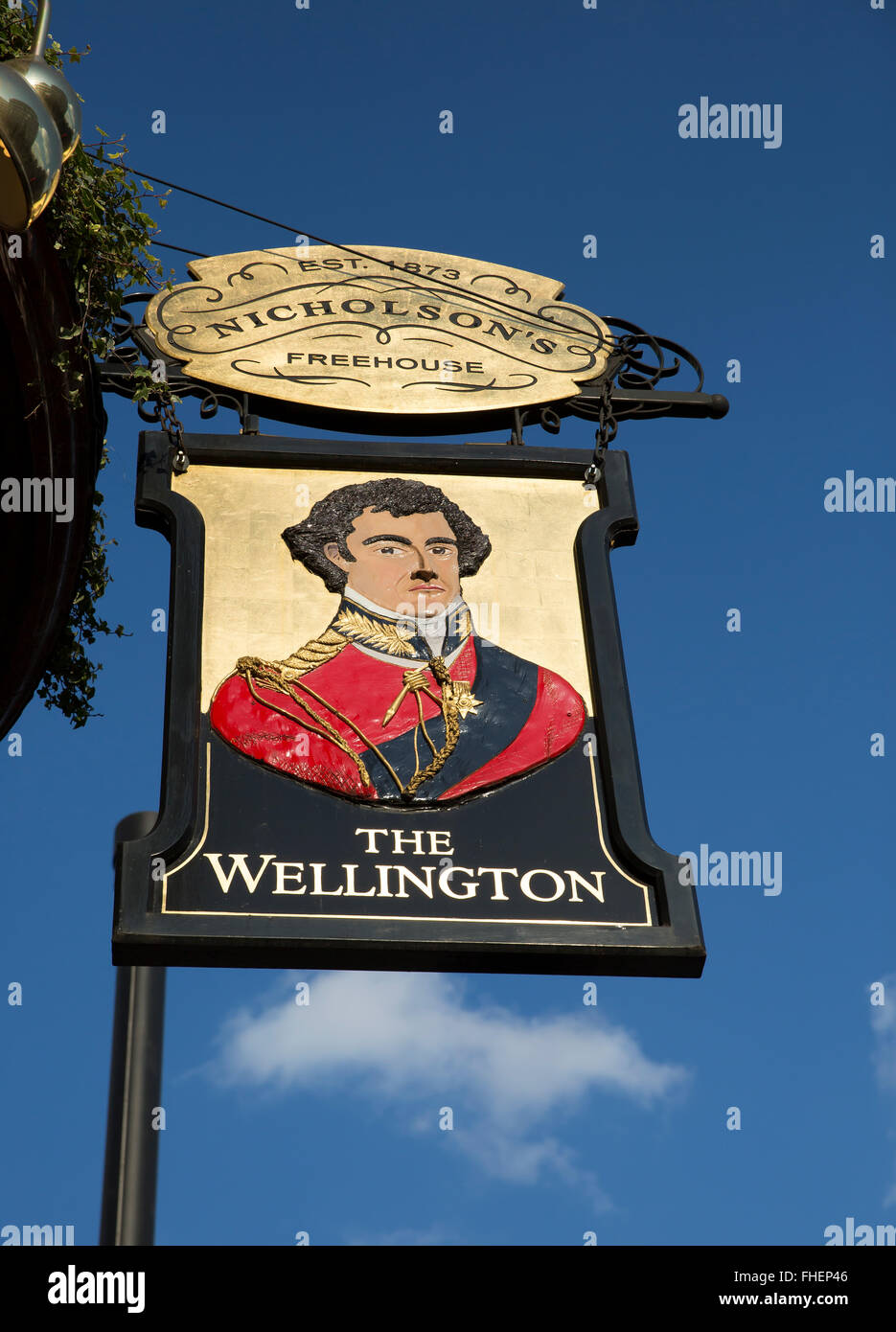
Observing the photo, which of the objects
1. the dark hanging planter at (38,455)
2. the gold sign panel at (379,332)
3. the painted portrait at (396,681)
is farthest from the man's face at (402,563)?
the dark hanging planter at (38,455)

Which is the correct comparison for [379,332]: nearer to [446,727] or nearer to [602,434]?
[602,434]

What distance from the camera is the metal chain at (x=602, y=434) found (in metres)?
7.89

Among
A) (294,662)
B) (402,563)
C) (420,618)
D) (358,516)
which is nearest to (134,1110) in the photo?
(294,662)

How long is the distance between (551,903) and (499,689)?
3.48 ft

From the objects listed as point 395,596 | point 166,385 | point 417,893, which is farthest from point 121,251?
point 417,893

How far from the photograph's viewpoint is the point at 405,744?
6.88 m

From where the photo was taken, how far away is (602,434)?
8.09 m

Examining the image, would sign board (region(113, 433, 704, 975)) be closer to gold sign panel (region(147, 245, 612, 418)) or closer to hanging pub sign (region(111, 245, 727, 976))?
hanging pub sign (region(111, 245, 727, 976))

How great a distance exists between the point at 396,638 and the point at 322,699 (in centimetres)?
48

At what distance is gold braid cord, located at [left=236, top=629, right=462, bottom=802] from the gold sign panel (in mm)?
1350

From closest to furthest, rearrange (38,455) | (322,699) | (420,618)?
(38,455)
(322,699)
(420,618)

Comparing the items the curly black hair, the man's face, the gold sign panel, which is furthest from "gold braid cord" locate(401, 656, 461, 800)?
the gold sign panel

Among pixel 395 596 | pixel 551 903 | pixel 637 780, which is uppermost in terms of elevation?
pixel 395 596
